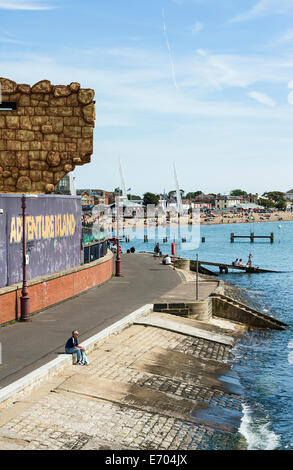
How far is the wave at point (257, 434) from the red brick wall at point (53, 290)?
10044 millimetres

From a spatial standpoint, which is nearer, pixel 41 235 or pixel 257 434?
pixel 257 434

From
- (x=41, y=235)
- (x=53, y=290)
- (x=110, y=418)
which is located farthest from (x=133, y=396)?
(x=41, y=235)

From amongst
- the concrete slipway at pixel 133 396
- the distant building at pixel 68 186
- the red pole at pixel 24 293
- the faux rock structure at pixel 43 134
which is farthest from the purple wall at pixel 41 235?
the concrete slipway at pixel 133 396

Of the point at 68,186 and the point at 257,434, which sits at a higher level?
the point at 68,186

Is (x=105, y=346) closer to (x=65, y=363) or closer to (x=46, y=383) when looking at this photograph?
(x=65, y=363)

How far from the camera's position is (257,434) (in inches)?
703

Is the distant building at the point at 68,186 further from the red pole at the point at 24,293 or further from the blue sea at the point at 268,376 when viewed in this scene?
the blue sea at the point at 268,376

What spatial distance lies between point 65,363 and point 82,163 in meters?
12.3

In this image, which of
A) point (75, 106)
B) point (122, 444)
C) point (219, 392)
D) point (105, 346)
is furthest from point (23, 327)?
point (75, 106)

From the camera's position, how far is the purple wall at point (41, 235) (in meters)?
23.9

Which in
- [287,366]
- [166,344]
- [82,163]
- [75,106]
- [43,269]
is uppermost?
[75,106]

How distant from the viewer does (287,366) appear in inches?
1056

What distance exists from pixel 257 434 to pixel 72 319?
9.54 m

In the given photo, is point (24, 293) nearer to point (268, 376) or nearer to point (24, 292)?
point (24, 292)
